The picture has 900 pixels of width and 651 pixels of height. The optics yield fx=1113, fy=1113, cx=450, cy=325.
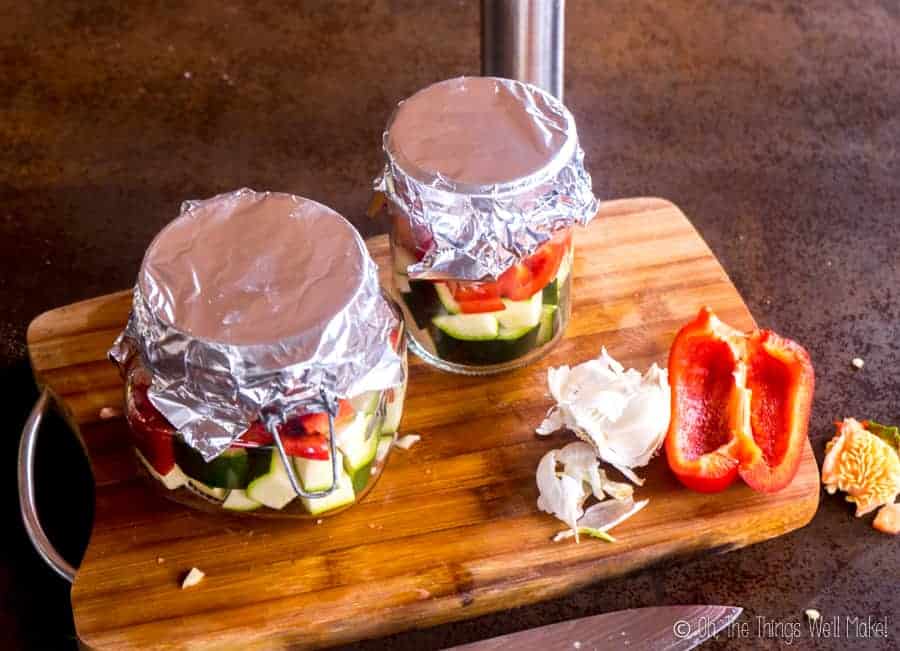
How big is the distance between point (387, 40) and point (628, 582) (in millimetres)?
1240

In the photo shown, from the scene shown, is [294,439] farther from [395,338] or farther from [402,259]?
[402,259]

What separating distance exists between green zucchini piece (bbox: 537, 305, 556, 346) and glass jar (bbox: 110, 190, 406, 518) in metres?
0.18

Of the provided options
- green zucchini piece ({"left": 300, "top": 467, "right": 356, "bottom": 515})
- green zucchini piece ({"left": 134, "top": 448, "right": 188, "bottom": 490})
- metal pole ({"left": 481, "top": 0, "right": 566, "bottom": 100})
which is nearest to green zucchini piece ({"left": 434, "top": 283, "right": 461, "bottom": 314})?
green zucchini piece ({"left": 300, "top": 467, "right": 356, "bottom": 515})

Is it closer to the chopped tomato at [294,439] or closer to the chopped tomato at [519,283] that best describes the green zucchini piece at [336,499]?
the chopped tomato at [294,439]

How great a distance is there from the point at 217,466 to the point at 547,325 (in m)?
0.40

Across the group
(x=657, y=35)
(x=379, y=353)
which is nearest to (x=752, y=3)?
(x=657, y=35)

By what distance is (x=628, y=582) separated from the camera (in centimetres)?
120

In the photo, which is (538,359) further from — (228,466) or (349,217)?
(349,217)

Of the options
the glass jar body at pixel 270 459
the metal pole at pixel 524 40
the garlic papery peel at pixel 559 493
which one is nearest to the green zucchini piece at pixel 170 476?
the glass jar body at pixel 270 459

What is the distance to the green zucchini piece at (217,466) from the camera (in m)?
1.04

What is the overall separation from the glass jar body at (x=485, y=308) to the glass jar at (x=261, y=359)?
0.08m

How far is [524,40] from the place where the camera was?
4.65ft

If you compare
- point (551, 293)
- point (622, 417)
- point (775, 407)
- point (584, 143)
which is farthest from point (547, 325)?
point (584, 143)

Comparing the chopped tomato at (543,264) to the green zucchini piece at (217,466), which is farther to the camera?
the chopped tomato at (543,264)
